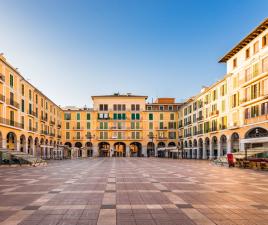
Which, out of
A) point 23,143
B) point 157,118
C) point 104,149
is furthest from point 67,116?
point 23,143

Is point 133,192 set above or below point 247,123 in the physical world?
below

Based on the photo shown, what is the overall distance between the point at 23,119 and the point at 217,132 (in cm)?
3360

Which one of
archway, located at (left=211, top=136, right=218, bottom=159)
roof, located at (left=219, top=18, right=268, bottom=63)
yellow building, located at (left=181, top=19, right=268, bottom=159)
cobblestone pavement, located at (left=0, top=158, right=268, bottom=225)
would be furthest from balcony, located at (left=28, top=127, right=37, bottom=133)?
cobblestone pavement, located at (left=0, top=158, right=268, bottom=225)

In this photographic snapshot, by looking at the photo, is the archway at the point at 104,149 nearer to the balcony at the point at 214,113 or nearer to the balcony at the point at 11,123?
the balcony at the point at 214,113

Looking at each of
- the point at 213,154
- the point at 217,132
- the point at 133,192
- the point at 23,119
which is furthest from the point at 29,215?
the point at 213,154

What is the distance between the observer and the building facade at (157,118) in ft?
123

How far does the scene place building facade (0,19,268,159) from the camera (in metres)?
37.6

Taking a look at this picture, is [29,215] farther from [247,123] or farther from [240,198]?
[247,123]

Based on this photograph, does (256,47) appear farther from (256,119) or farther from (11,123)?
(11,123)

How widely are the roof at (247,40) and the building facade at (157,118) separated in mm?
112

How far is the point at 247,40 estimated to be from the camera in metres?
38.9

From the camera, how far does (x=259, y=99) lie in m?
35.4

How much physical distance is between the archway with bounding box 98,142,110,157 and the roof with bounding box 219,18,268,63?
158 ft

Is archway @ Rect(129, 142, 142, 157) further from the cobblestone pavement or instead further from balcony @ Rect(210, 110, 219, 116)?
the cobblestone pavement
